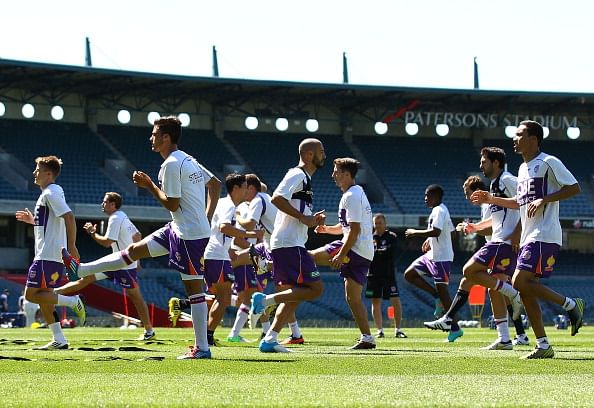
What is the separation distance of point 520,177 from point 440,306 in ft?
24.2

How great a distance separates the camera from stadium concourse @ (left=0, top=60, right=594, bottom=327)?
46.8m

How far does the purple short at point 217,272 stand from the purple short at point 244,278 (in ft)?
4.51

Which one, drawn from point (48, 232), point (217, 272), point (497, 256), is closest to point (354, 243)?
point (497, 256)

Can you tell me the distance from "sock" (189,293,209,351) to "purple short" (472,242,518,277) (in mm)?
4119

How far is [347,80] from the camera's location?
5488cm

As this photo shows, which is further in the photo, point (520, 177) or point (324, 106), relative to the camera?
point (324, 106)

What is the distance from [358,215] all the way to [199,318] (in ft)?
8.58

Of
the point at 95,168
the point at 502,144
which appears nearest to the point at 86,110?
the point at 95,168

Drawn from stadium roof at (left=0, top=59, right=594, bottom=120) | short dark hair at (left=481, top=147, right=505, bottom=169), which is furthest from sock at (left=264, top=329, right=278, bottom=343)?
stadium roof at (left=0, top=59, right=594, bottom=120)

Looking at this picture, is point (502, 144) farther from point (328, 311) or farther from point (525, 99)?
point (328, 311)

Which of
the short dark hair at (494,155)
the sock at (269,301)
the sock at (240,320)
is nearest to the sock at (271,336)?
the sock at (269,301)

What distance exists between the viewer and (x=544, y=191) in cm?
1056

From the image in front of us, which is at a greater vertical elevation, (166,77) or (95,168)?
(166,77)

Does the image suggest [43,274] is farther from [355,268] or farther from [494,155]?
[494,155]
